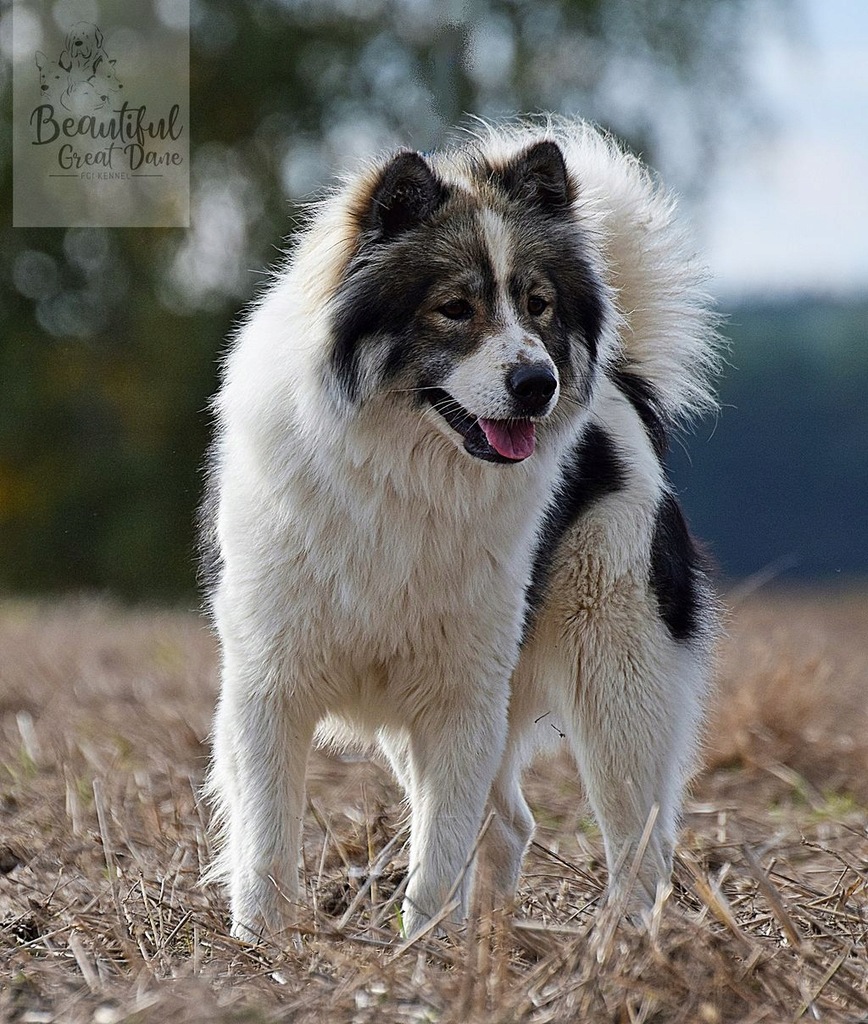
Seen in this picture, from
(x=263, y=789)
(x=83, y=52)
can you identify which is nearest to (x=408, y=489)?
(x=263, y=789)

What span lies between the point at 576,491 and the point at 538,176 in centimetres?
90

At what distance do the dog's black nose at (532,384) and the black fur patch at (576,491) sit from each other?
53 centimetres

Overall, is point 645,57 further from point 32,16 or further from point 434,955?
point 434,955

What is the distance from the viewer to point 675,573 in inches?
160

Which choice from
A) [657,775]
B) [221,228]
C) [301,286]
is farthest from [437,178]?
[221,228]

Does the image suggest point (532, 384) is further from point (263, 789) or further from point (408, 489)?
point (263, 789)

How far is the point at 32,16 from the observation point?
535 inches

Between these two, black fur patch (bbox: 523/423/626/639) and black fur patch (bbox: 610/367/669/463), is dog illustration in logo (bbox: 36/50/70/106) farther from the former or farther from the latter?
black fur patch (bbox: 523/423/626/639)

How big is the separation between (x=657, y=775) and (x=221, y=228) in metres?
12.4

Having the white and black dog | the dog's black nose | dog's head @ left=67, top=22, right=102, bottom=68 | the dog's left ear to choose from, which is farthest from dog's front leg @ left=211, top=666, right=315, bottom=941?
dog's head @ left=67, top=22, right=102, bottom=68

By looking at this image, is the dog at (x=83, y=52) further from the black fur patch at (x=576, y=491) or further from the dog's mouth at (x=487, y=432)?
the dog's mouth at (x=487, y=432)

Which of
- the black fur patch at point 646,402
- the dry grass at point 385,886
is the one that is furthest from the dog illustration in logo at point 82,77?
the black fur patch at point 646,402

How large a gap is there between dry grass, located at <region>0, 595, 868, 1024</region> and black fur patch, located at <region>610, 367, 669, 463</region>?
1.30 metres

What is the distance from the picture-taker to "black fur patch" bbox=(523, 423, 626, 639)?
3.81 m
